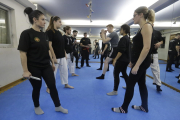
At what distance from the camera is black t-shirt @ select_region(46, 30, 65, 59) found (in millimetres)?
1894

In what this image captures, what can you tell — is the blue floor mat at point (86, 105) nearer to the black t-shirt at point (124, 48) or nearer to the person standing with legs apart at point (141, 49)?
the person standing with legs apart at point (141, 49)

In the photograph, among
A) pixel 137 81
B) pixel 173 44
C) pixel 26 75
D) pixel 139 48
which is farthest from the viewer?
pixel 173 44

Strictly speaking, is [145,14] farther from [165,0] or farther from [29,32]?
[165,0]

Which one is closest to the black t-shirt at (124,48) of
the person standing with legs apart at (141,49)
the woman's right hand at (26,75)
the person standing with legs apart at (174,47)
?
the person standing with legs apart at (141,49)

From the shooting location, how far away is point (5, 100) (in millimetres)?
1897

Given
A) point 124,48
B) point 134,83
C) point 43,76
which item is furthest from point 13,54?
point 134,83

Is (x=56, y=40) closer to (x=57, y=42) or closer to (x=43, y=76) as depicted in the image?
(x=57, y=42)

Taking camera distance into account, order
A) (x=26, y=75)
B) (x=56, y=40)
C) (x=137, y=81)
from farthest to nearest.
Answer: (x=56, y=40)
(x=137, y=81)
(x=26, y=75)

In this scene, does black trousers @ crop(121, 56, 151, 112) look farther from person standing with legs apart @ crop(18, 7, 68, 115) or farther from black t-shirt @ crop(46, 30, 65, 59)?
black t-shirt @ crop(46, 30, 65, 59)

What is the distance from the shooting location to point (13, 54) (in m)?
2.90

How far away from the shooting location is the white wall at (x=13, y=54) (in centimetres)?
252

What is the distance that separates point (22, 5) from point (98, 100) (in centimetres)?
372

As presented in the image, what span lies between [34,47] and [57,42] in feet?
2.51

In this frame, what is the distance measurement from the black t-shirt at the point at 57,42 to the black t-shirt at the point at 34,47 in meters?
0.61
